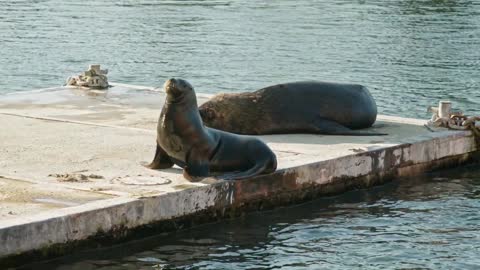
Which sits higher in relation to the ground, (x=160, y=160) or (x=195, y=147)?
(x=195, y=147)

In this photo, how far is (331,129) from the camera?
14.8 m

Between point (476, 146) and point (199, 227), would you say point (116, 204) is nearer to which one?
point (199, 227)

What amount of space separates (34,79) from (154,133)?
10.5m

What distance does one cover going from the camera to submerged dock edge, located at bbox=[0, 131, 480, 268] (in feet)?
34.0

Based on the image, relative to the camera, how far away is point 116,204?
1096cm

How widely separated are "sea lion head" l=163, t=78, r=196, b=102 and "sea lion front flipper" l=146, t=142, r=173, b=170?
0.56 meters

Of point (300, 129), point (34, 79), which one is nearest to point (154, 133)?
point (300, 129)

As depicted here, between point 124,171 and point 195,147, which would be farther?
point 124,171

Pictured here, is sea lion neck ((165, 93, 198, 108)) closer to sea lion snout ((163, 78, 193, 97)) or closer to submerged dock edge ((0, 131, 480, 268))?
sea lion snout ((163, 78, 193, 97))

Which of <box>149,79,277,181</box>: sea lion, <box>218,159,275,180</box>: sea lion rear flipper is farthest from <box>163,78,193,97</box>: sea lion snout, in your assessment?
<box>218,159,275,180</box>: sea lion rear flipper

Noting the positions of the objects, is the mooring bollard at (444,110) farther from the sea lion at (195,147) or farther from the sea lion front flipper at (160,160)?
the sea lion front flipper at (160,160)

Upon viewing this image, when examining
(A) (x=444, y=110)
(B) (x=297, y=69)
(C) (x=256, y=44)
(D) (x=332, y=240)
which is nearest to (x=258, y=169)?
(D) (x=332, y=240)

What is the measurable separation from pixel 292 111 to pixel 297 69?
11206 millimetres

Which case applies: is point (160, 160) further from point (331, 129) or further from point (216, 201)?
point (331, 129)
